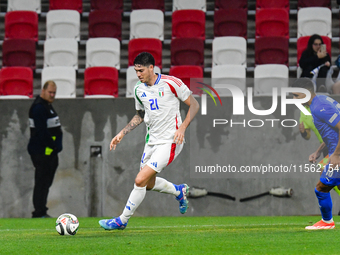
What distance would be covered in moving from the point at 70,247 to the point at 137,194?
134 cm

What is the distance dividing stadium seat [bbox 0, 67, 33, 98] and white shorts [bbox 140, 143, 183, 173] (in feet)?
17.5

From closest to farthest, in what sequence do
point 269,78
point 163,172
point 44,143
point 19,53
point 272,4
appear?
1. point 44,143
2. point 163,172
3. point 269,78
4. point 19,53
5. point 272,4

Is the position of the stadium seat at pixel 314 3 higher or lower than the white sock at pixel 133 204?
higher

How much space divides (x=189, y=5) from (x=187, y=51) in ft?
4.53

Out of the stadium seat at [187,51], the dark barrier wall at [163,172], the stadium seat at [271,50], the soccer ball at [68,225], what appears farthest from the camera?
the stadium seat at [187,51]

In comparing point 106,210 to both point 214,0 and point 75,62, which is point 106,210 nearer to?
point 75,62

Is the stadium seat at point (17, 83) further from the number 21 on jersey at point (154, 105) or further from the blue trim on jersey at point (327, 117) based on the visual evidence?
the blue trim on jersey at point (327, 117)

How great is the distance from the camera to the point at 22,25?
12492mm

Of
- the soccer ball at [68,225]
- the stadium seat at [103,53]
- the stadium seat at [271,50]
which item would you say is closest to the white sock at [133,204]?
the soccer ball at [68,225]

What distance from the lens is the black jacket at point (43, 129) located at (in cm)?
939

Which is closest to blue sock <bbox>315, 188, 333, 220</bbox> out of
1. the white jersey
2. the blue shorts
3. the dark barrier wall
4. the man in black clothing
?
the blue shorts

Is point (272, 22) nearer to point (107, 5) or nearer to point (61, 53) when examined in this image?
point (107, 5)

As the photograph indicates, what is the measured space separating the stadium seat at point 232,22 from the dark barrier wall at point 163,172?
2932mm

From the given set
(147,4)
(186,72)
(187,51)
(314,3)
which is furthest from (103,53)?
(314,3)
